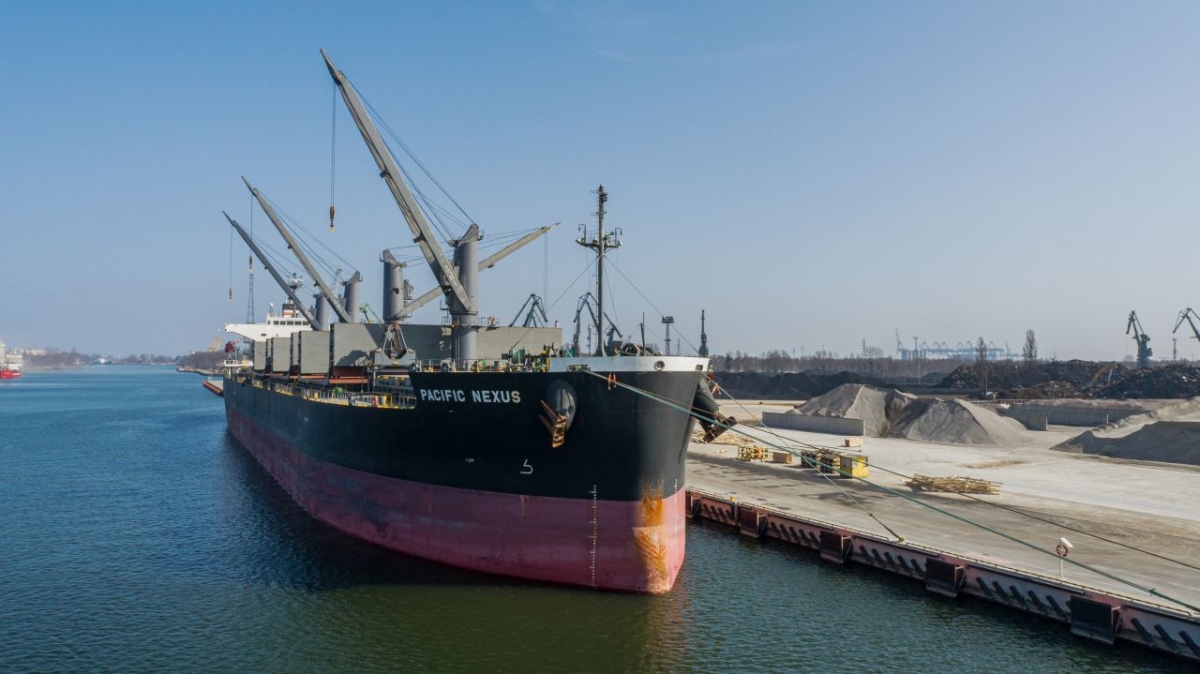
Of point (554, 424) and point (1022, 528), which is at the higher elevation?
point (554, 424)

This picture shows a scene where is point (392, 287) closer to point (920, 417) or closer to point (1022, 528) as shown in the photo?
point (1022, 528)

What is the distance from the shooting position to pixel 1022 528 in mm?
24078

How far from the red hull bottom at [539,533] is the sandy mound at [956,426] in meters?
37.0

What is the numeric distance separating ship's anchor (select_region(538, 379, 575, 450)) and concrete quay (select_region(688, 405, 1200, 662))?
16.3 feet

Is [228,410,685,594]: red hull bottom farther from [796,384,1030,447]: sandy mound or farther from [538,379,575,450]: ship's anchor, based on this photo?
[796,384,1030,447]: sandy mound

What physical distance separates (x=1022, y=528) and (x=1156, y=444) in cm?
2434

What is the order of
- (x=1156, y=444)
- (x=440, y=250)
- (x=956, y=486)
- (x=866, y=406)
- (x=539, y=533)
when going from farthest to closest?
(x=866, y=406) → (x=1156, y=444) → (x=956, y=486) → (x=440, y=250) → (x=539, y=533)

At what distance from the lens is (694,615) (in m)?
17.7

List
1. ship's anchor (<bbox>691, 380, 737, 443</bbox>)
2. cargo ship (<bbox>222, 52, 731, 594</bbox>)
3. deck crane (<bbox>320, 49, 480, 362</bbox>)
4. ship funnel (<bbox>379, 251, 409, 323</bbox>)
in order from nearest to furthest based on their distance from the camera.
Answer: cargo ship (<bbox>222, 52, 731, 594</bbox>) < ship's anchor (<bbox>691, 380, 737, 443</bbox>) < deck crane (<bbox>320, 49, 480, 362</bbox>) < ship funnel (<bbox>379, 251, 409, 323</bbox>)

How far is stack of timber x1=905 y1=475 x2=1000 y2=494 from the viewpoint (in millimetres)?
30353

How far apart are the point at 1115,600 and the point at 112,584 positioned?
26.6 m

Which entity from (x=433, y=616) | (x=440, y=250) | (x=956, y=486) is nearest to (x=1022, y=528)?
(x=956, y=486)

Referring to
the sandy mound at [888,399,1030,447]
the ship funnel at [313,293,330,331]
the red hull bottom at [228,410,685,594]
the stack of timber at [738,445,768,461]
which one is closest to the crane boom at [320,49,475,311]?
the red hull bottom at [228,410,685,594]

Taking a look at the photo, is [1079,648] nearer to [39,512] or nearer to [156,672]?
[156,672]
